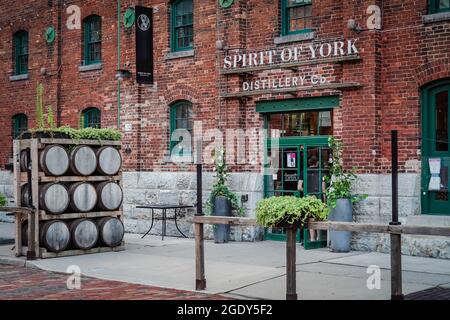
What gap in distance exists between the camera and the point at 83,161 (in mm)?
12734

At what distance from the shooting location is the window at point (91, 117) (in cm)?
1923

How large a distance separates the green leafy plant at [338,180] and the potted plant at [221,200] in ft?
8.01

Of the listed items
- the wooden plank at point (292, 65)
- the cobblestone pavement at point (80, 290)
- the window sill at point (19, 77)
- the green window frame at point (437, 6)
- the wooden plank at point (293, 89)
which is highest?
the green window frame at point (437, 6)

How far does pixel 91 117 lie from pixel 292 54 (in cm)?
737

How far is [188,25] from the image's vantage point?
16859 mm

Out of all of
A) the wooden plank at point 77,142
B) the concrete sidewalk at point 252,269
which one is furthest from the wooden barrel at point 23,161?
the concrete sidewalk at point 252,269

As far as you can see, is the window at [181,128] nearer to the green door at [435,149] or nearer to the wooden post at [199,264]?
the green door at [435,149]

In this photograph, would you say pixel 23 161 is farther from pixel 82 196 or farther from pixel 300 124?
pixel 300 124

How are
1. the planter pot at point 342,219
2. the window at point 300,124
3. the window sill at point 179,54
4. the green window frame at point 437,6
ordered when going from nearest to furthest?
the green window frame at point 437,6 → the planter pot at point 342,219 → the window at point 300,124 → the window sill at point 179,54

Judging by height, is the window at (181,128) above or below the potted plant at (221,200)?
above

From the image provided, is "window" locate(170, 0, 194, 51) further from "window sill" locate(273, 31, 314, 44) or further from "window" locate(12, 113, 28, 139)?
"window" locate(12, 113, 28, 139)

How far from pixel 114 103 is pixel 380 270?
9885mm

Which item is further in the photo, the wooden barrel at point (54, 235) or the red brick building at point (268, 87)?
the red brick building at point (268, 87)

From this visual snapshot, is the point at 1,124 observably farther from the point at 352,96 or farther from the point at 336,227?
the point at 336,227
